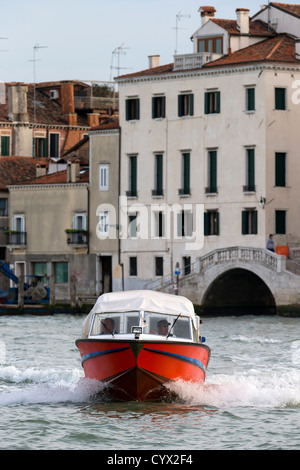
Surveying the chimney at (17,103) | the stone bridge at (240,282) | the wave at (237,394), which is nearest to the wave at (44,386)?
the wave at (237,394)

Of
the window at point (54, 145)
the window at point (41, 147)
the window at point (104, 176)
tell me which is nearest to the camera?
the window at point (104, 176)

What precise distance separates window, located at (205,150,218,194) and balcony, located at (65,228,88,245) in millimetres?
7789

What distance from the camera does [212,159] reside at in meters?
64.7

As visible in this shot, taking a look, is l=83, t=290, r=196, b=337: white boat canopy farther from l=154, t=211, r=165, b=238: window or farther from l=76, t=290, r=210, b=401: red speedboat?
l=154, t=211, r=165, b=238: window

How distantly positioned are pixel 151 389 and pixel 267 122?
36.7 m

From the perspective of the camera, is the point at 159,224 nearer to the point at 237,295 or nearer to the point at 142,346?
the point at 237,295

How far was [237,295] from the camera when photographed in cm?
6241

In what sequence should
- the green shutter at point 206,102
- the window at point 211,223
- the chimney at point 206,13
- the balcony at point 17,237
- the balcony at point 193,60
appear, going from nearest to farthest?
the window at point 211,223 < the green shutter at point 206,102 < the balcony at point 193,60 < the chimney at point 206,13 < the balcony at point 17,237

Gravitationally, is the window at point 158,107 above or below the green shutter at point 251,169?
above

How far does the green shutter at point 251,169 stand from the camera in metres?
62.9

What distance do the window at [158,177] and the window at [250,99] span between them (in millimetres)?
5336

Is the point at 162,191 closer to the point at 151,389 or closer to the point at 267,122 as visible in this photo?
the point at 267,122

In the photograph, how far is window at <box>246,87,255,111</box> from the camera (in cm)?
6294

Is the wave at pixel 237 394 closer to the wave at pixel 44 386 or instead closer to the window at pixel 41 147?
the wave at pixel 44 386
